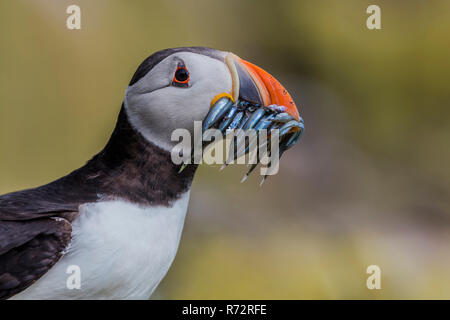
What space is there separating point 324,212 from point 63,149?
2.42 m


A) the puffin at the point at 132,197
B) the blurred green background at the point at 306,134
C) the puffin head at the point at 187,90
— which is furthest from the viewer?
the blurred green background at the point at 306,134

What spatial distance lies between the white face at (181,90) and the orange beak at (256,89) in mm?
23

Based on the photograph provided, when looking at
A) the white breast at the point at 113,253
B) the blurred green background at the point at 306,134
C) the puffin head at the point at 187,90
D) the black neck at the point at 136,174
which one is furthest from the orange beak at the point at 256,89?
the blurred green background at the point at 306,134

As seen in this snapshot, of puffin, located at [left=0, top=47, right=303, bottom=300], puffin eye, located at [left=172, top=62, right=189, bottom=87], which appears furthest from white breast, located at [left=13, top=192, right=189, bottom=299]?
puffin eye, located at [left=172, top=62, right=189, bottom=87]

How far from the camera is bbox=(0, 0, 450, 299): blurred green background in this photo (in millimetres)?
4020

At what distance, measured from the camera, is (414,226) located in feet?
17.4

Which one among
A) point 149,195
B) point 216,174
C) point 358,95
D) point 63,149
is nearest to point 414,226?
point 358,95

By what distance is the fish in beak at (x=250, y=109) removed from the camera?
166 cm

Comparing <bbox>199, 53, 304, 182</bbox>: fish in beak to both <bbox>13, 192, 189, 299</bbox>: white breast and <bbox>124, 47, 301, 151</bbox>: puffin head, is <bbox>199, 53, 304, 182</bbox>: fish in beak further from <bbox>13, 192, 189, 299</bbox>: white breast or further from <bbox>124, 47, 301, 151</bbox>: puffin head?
<bbox>13, 192, 189, 299</bbox>: white breast

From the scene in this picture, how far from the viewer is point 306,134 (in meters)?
5.90

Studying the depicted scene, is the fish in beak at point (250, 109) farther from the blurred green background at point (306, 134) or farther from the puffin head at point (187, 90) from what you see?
the blurred green background at point (306, 134)

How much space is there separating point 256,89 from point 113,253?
A: 24.0 inches

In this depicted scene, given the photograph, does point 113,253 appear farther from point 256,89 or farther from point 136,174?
point 256,89

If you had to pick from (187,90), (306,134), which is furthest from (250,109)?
(306,134)
